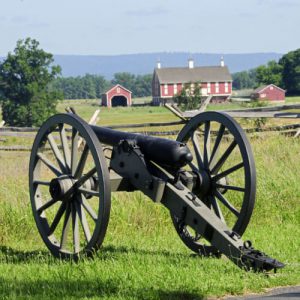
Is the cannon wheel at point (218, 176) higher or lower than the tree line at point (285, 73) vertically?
lower

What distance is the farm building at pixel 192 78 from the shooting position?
459 feet

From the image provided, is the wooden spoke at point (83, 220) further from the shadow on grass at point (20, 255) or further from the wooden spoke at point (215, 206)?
the wooden spoke at point (215, 206)

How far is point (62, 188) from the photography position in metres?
7.30

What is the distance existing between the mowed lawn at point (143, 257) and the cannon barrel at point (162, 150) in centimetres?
88

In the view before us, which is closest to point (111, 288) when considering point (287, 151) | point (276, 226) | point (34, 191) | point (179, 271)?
point (179, 271)

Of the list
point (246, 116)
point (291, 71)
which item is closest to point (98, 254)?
point (246, 116)

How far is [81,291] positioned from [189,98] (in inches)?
3264

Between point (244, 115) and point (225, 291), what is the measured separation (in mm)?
11620

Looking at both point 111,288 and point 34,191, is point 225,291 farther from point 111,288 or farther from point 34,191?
point 34,191

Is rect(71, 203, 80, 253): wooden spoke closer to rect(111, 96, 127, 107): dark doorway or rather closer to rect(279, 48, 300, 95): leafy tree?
rect(279, 48, 300, 95): leafy tree

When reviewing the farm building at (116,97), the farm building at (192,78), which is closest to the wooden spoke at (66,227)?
the farm building at (192,78)

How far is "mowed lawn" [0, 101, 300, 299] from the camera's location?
232 inches

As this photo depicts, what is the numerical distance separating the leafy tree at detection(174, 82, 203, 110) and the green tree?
13.5 m

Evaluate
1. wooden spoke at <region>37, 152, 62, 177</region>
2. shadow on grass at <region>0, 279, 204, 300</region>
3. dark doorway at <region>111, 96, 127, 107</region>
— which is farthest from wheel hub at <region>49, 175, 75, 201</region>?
dark doorway at <region>111, 96, 127, 107</region>
